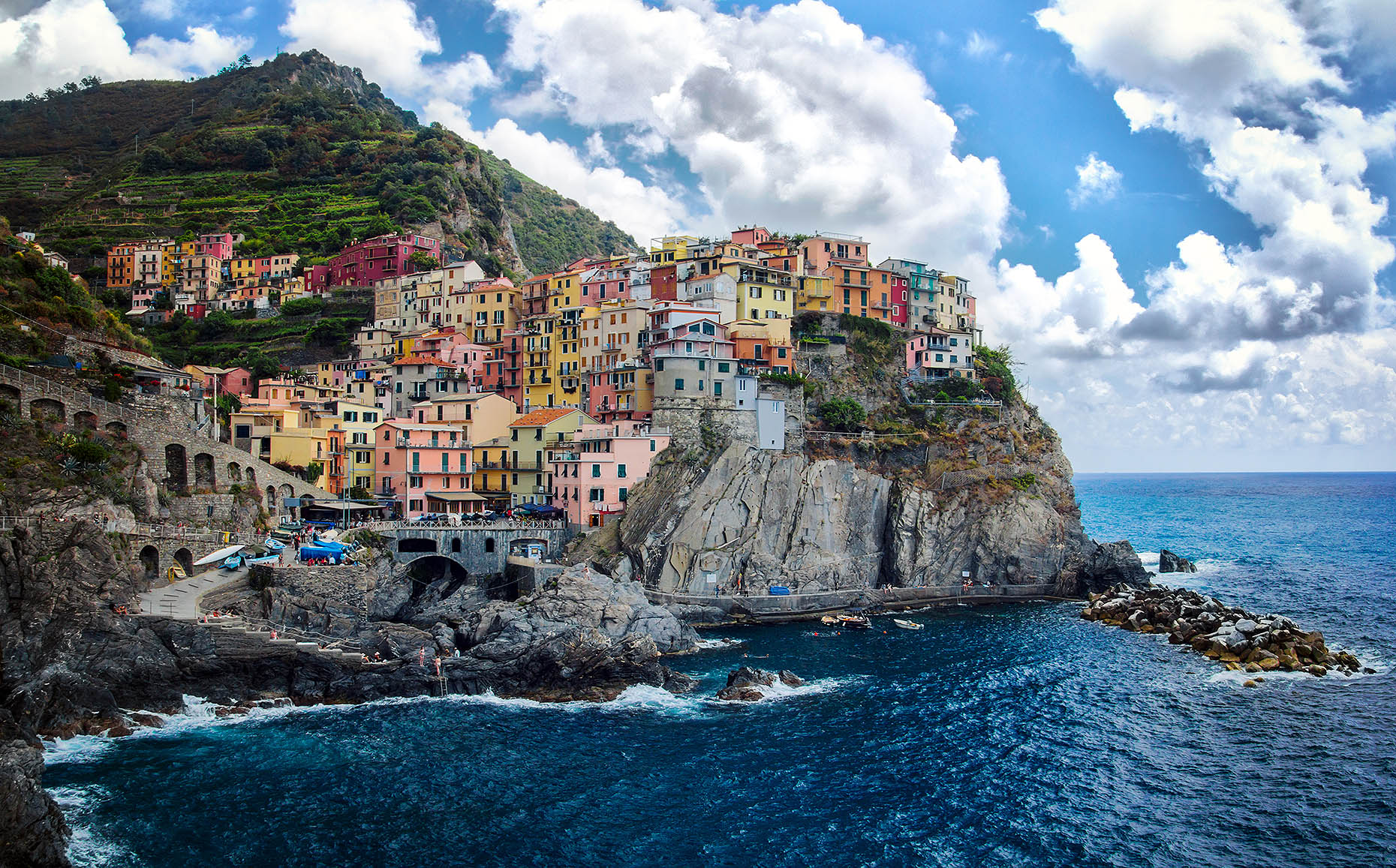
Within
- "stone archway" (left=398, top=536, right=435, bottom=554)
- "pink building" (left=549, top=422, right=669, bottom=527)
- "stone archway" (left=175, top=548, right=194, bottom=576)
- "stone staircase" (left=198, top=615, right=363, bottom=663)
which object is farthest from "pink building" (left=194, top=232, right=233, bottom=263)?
"stone staircase" (left=198, top=615, right=363, bottom=663)

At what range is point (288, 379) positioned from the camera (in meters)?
86.2

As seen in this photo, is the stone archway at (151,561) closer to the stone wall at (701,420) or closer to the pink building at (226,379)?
the pink building at (226,379)

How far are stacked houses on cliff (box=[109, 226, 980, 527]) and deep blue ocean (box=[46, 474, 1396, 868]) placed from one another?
25747 millimetres

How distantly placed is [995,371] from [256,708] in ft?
229

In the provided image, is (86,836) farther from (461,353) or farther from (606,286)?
(606,286)

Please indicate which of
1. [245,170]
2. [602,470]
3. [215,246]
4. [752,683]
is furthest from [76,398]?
[245,170]

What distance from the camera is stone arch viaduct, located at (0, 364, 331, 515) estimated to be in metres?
51.0

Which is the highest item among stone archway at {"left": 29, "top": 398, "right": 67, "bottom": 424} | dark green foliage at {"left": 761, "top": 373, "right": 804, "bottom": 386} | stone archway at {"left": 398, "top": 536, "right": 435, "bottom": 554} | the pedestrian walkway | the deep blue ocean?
dark green foliage at {"left": 761, "top": 373, "right": 804, "bottom": 386}

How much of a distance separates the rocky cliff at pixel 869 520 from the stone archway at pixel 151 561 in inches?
1100

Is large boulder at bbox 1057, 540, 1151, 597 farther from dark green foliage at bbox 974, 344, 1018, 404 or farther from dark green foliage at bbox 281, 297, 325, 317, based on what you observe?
dark green foliage at bbox 281, 297, 325, 317

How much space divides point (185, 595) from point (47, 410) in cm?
1297

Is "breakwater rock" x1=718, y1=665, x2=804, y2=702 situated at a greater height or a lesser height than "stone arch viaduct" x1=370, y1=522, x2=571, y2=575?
lesser

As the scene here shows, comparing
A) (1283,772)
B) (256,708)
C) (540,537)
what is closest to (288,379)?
(540,537)

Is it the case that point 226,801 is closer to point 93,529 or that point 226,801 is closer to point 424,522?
point 93,529
